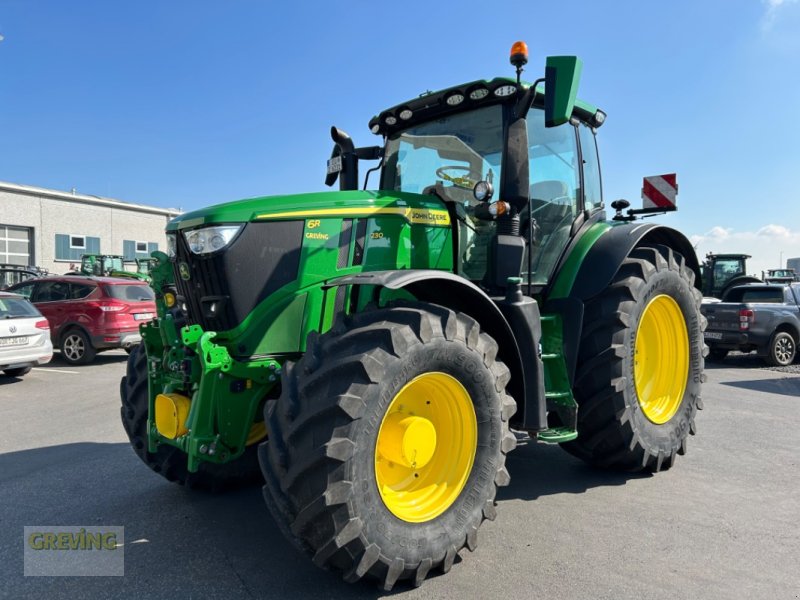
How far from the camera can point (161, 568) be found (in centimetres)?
292

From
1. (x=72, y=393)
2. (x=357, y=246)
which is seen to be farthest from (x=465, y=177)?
(x=72, y=393)

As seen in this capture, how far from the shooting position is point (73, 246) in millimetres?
29625

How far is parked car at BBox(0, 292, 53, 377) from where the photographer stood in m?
8.66

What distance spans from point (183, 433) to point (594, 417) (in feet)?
8.62

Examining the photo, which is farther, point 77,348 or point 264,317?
point 77,348

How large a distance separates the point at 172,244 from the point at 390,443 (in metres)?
1.75

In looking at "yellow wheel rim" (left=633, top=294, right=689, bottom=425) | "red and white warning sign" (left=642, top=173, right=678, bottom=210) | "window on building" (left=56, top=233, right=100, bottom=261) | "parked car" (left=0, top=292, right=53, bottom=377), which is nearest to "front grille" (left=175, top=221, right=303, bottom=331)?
"yellow wheel rim" (left=633, top=294, right=689, bottom=425)

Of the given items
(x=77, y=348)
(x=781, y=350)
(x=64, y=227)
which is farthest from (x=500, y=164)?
(x=64, y=227)

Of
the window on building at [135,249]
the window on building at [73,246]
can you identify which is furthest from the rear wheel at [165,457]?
the window on building at [135,249]

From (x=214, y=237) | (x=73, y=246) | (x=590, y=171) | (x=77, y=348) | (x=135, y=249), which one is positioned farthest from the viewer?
(x=135, y=249)

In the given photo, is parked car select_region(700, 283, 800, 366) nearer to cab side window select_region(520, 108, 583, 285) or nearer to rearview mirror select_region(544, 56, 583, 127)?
cab side window select_region(520, 108, 583, 285)

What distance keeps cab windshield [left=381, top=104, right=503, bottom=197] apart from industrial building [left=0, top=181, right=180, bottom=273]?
28.4 metres

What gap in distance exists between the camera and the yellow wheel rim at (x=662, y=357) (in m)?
4.67

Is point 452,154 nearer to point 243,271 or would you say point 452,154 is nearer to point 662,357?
point 243,271
